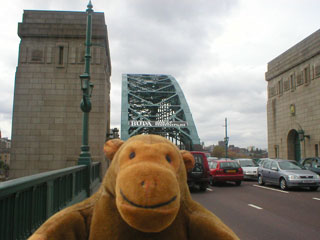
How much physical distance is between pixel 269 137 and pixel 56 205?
29.8 m

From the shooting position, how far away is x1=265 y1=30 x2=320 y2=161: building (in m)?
23.0

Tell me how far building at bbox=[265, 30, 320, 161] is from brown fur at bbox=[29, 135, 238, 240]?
2417 centimetres

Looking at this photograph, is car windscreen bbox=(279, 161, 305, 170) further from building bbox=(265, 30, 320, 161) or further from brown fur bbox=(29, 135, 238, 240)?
brown fur bbox=(29, 135, 238, 240)

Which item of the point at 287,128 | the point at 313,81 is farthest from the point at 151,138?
the point at 287,128

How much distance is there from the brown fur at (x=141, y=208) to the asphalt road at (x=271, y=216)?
3.64 m

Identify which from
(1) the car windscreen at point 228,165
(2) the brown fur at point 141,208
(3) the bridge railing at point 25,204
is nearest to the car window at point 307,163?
(1) the car windscreen at point 228,165

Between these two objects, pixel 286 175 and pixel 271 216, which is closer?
pixel 271 216

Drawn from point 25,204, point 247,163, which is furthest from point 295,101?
point 25,204

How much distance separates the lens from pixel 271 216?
259 inches

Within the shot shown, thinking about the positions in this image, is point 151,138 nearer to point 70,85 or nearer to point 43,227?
point 43,227

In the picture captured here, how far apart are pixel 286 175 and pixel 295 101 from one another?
1677cm

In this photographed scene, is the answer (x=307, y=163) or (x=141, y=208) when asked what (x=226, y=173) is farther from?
(x=141, y=208)

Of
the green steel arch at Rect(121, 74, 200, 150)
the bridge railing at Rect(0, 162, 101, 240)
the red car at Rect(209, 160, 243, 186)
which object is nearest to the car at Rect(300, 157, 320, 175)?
the red car at Rect(209, 160, 243, 186)

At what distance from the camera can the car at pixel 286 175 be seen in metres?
11.1
